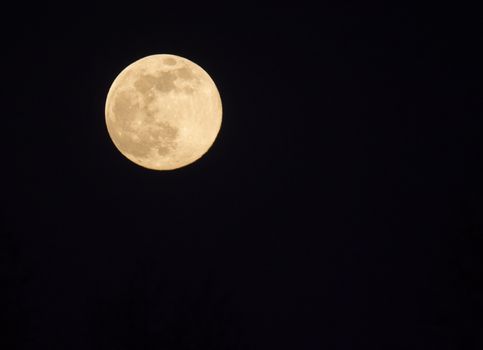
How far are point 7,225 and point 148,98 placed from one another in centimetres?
411

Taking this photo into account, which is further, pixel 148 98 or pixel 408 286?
pixel 408 286

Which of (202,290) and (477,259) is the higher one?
(202,290)

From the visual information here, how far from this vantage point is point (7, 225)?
38.0 feet

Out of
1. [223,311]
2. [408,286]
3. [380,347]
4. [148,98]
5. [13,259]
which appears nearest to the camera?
[148,98]

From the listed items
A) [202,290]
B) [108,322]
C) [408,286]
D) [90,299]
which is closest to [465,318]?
[408,286]

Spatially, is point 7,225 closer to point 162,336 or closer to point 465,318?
point 162,336

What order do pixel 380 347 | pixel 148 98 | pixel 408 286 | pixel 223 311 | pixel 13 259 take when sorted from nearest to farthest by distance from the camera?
pixel 148 98 → pixel 13 259 → pixel 223 311 → pixel 408 286 → pixel 380 347

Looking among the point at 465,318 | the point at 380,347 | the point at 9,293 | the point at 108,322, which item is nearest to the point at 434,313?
the point at 465,318

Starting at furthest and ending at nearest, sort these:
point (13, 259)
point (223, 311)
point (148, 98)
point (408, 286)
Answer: point (408, 286) → point (223, 311) → point (13, 259) → point (148, 98)

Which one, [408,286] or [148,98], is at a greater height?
[148,98]

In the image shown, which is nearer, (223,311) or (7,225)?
(7,225)

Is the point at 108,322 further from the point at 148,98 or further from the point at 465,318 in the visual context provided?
the point at 465,318

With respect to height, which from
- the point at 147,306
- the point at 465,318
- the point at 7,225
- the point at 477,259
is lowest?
the point at 465,318

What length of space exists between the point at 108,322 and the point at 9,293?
6.46 feet
